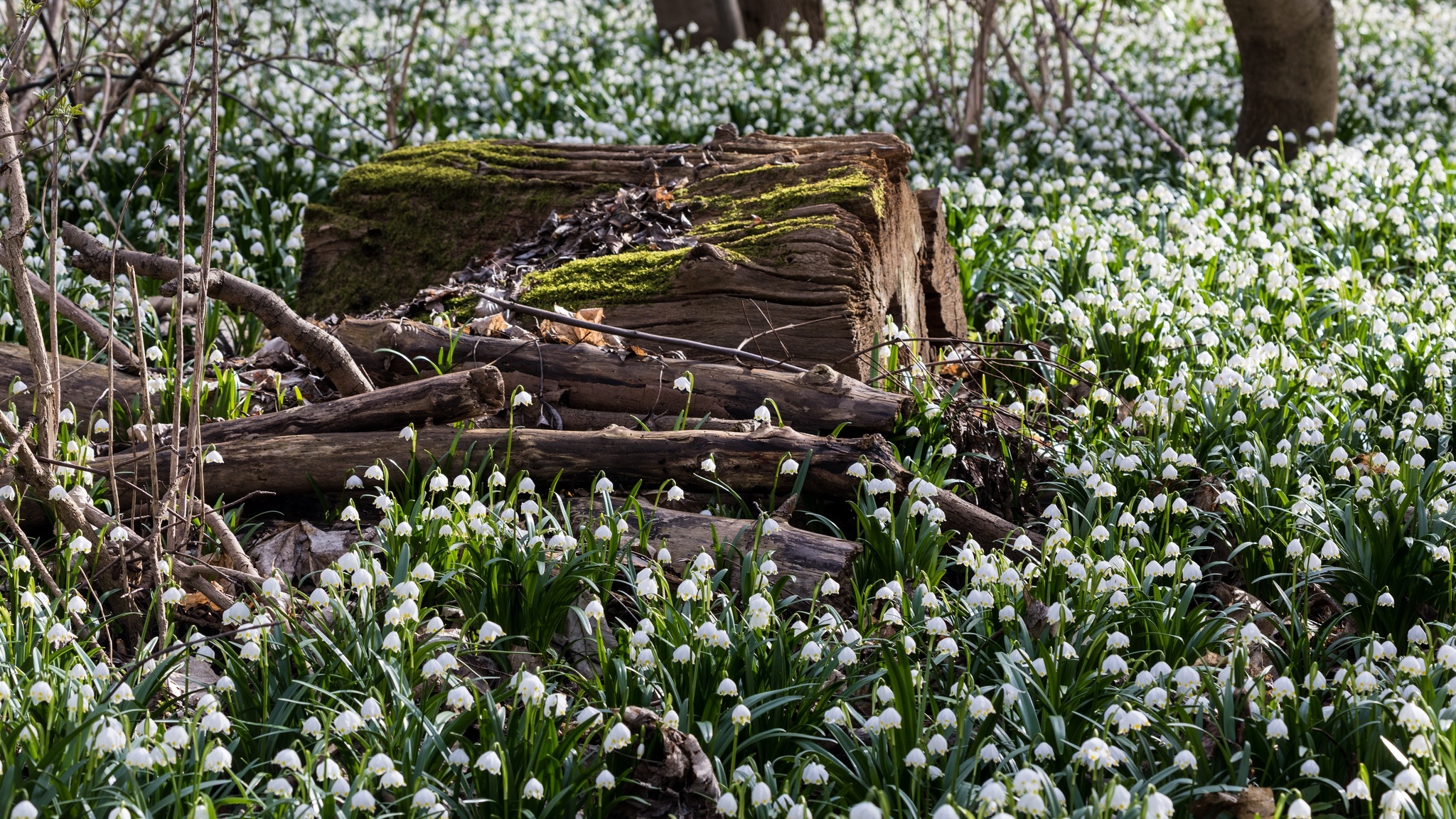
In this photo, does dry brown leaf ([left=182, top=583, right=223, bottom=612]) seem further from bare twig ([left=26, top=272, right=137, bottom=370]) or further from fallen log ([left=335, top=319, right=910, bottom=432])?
fallen log ([left=335, top=319, right=910, bottom=432])

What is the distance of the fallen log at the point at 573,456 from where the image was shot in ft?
11.7

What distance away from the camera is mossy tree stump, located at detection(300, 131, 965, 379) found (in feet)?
14.3

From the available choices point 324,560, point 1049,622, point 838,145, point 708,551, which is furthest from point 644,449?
point 838,145

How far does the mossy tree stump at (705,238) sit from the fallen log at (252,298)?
0.81 meters

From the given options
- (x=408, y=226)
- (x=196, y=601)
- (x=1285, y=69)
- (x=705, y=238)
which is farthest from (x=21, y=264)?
(x=1285, y=69)

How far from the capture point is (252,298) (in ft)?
12.6

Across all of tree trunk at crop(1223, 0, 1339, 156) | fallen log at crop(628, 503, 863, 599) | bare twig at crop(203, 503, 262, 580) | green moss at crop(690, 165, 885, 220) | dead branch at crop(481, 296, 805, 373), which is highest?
tree trunk at crop(1223, 0, 1339, 156)

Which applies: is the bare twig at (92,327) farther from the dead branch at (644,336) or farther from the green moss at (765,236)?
the green moss at (765,236)

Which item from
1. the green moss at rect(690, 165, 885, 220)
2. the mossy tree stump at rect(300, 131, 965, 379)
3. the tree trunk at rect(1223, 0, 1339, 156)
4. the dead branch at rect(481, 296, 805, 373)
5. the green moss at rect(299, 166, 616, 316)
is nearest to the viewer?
the dead branch at rect(481, 296, 805, 373)

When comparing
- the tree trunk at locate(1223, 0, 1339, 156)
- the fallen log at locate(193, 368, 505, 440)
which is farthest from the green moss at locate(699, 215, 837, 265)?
the tree trunk at locate(1223, 0, 1339, 156)

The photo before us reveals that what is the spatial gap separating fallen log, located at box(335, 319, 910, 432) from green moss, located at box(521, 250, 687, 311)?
0.43 m

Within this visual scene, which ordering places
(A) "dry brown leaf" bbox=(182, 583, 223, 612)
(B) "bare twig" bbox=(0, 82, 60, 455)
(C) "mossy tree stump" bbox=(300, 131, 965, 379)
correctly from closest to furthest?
(B) "bare twig" bbox=(0, 82, 60, 455)
(A) "dry brown leaf" bbox=(182, 583, 223, 612)
(C) "mossy tree stump" bbox=(300, 131, 965, 379)

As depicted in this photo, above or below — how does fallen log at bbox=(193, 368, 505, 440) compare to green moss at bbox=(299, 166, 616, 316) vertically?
below

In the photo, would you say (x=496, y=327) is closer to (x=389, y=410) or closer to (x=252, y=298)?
(x=389, y=410)
